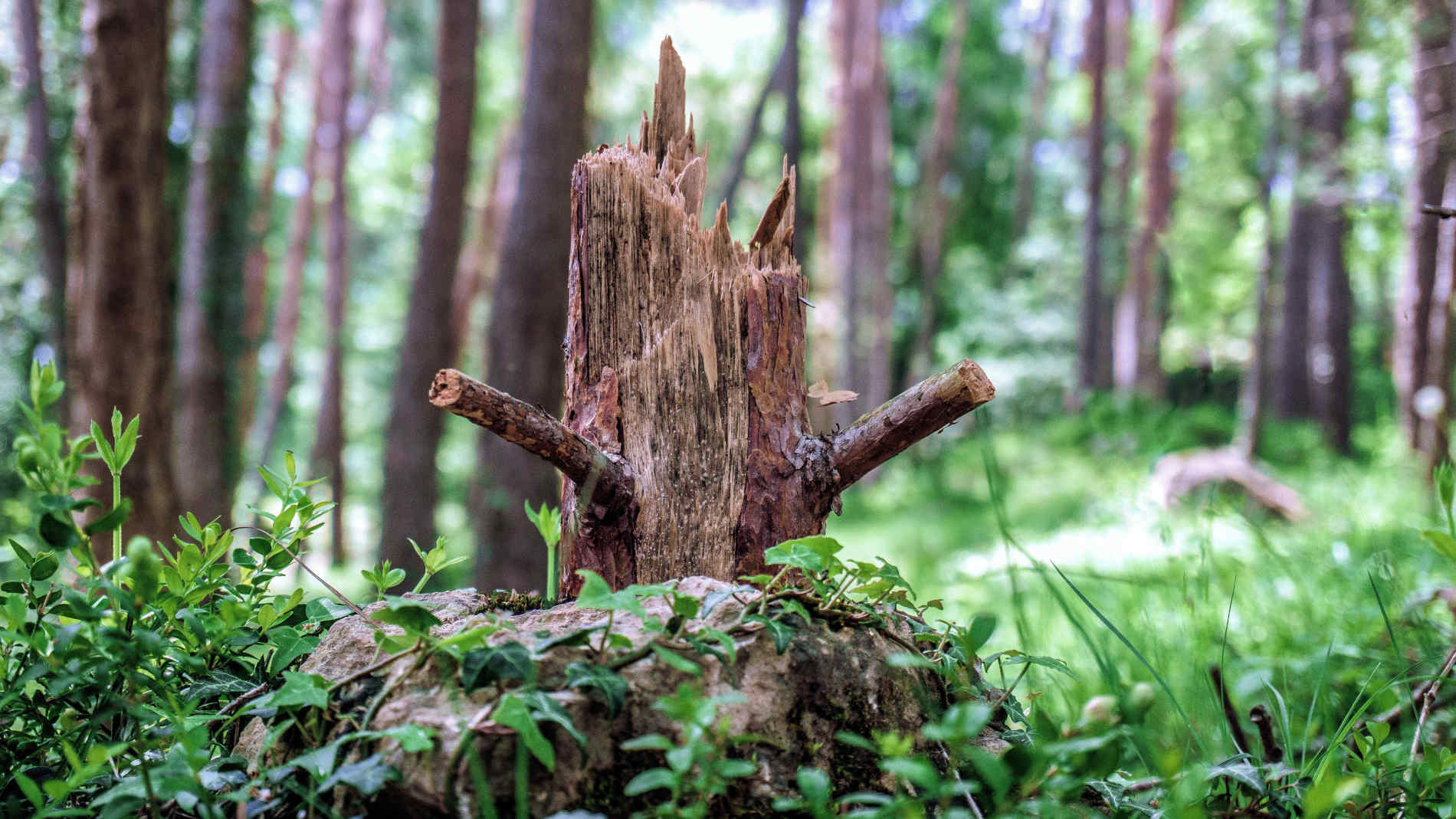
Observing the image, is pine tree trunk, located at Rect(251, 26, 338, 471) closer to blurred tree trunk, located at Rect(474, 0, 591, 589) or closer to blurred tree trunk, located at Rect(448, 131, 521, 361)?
blurred tree trunk, located at Rect(448, 131, 521, 361)

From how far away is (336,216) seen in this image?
1533 cm

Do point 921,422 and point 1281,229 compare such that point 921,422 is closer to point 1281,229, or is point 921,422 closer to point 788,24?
point 788,24

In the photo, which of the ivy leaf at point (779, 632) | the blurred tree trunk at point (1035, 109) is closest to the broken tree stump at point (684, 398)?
the ivy leaf at point (779, 632)

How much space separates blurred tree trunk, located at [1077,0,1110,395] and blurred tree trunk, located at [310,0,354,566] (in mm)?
13539

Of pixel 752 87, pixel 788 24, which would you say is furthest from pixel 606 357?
pixel 752 87

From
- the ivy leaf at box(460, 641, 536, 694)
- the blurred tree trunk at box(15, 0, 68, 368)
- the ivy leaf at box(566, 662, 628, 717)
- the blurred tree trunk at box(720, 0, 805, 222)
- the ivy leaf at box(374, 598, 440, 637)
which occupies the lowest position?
the ivy leaf at box(566, 662, 628, 717)

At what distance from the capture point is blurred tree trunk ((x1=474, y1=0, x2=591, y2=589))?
5641 mm

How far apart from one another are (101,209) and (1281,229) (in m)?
27.4

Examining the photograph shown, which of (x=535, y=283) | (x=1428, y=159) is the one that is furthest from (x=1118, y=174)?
(x=535, y=283)

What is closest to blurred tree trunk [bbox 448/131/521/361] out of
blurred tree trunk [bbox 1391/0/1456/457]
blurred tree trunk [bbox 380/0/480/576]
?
blurred tree trunk [bbox 380/0/480/576]

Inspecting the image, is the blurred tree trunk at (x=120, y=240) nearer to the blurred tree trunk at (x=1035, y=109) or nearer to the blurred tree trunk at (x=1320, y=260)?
the blurred tree trunk at (x=1320, y=260)

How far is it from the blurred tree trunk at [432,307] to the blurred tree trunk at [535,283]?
2634mm

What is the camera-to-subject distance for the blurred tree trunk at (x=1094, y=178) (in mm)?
16234

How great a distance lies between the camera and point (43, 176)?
6.94 meters
